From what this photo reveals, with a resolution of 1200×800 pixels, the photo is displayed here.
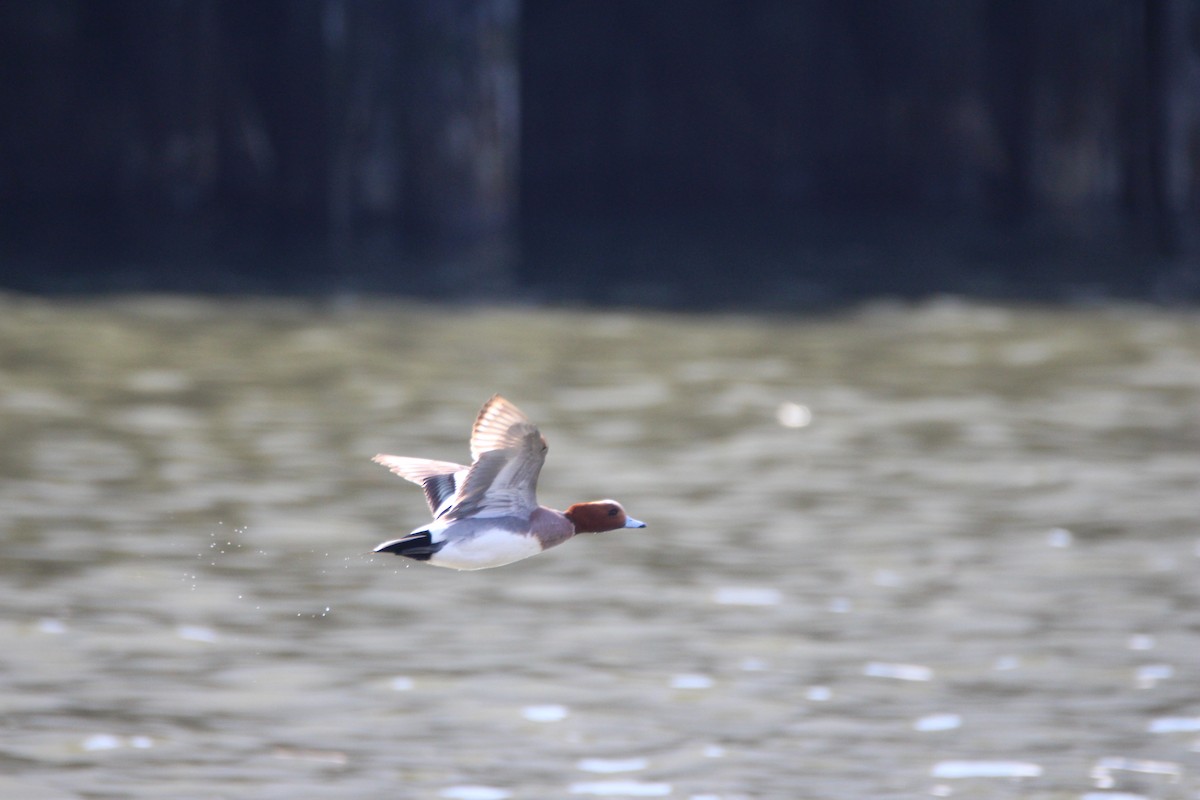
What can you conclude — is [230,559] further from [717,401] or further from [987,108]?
[987,108]

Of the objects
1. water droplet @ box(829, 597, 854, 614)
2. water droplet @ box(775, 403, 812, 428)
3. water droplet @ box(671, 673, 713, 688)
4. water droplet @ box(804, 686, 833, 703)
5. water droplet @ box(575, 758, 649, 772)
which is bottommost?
water droplet @ box(575, 758, 649, 772)

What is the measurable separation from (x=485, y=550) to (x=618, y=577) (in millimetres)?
3131

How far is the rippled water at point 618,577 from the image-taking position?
6.12 meters

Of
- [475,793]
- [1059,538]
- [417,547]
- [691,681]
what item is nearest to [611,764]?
[475,793]

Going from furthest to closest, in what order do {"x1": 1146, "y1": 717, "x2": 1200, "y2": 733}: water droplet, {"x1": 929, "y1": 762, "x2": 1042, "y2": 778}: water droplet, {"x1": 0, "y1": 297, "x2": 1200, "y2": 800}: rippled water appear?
1. {"x1": 1146, "y1": 717, "x2": 1200, "y2": 733}: water droplet
2. {"x1": 0, "y1": 297, "x2": 1200, "y2": 800}: rippled water
3. {"x1": 929, "y1": 762, "x2": 1042, "y2": 778}: water droplet

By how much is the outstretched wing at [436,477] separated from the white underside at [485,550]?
0.77ft

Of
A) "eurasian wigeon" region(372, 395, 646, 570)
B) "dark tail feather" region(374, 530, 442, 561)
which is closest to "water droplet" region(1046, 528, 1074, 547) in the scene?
"eurasian wigeon" region(372, 395, 646, 570)

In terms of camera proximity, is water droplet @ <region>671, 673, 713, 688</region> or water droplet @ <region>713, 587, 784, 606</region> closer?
water droplet @ <region>671, 673, 713, 688</region>

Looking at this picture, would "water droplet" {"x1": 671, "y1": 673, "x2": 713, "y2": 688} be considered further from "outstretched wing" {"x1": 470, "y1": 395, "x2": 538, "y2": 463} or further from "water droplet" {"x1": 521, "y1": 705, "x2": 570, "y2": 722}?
"outstretched wing" {"x1": 470, "y1": 395, "x2": 538, "y2": 463}

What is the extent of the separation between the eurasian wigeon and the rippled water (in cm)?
→ 102

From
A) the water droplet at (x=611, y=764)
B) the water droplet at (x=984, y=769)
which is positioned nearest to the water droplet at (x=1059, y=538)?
the water droplet at (x=984, y=769)

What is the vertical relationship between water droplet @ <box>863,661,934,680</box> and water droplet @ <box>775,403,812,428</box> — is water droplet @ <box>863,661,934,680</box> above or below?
below

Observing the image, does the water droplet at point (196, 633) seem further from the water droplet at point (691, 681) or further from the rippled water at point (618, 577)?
the water droplet at point (691, 681)

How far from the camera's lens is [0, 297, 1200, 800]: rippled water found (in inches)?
241
